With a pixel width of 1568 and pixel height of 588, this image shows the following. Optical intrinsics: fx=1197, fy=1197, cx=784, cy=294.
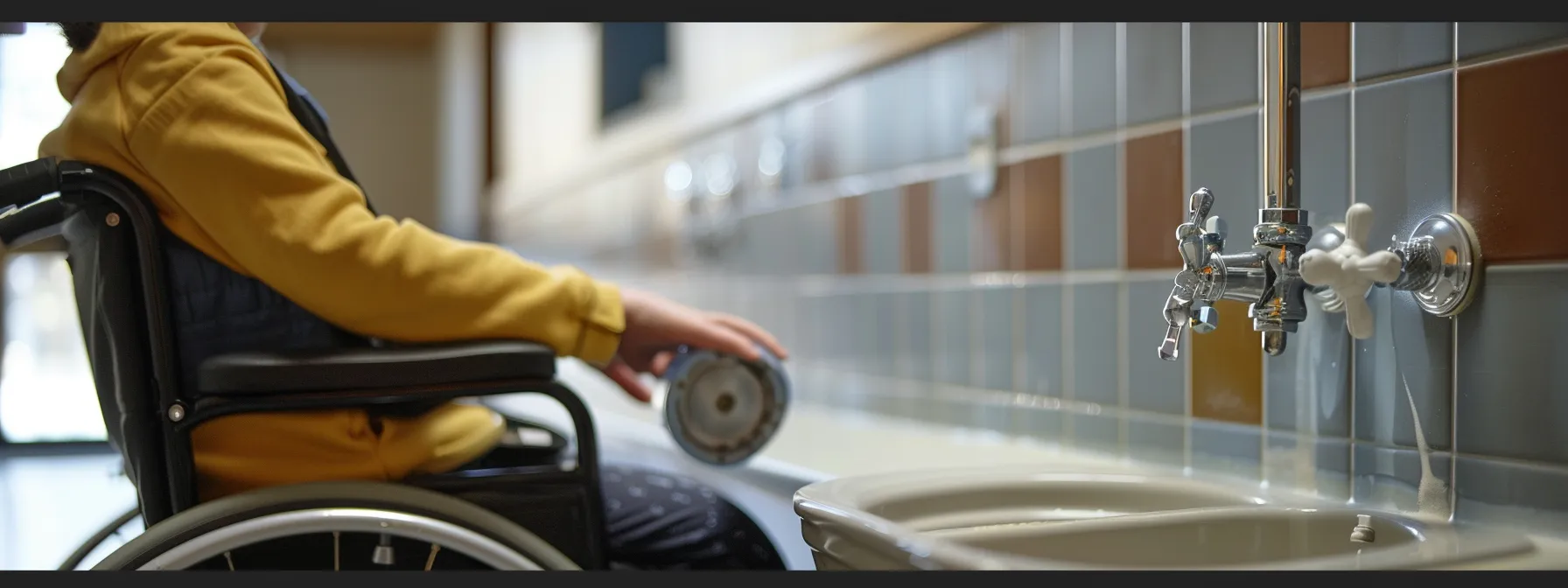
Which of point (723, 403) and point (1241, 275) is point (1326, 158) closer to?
point (1241, 275)

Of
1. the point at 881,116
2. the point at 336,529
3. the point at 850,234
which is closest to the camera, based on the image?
the point at 336,529

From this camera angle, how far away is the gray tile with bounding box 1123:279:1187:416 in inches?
48.1

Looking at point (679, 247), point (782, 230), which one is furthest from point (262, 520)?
point (679, 247)

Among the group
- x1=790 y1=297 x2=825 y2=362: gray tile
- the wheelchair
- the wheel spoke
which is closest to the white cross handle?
the wheelchair

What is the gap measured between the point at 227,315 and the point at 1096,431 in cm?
90

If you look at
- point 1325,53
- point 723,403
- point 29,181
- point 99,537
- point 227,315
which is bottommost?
point 99,537

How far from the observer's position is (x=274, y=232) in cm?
90

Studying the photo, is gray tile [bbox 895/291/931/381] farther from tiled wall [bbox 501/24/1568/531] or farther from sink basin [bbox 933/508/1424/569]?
sink basin [bbox 933/508/1424/569]

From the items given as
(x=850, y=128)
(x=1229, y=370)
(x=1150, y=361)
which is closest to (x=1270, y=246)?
(x=1229, y=370)

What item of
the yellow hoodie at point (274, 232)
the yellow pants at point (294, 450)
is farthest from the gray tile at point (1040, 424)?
the yellow pants at point (294, 450)

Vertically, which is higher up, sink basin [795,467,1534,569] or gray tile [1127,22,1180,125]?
gray tile [1127,22,1180,125]

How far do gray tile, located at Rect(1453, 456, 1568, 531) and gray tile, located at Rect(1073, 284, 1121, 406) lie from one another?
0.44 meters

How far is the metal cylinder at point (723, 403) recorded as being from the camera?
3.93ft

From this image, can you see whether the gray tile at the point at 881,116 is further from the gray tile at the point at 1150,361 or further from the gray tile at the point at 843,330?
the gray tile at the point at 1150,361
